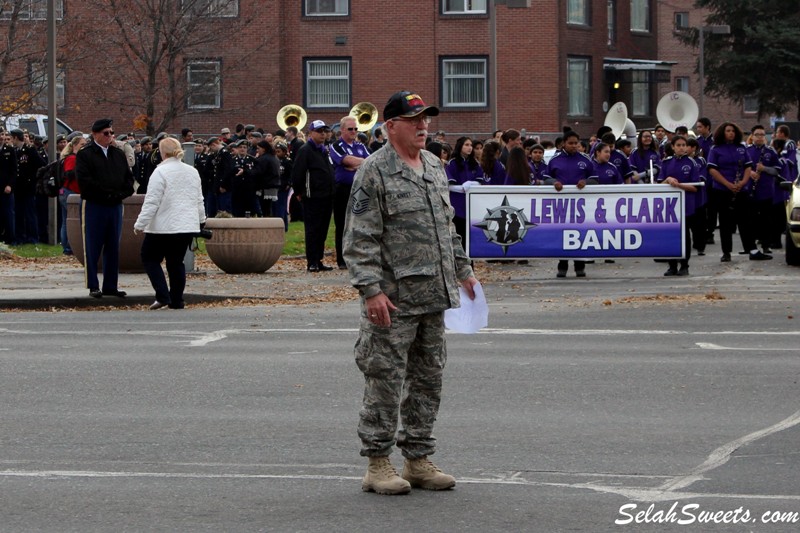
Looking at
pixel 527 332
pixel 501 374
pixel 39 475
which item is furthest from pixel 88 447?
pixel 527 332

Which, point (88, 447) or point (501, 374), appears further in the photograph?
point (501, 374)

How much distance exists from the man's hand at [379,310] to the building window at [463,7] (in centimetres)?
4229

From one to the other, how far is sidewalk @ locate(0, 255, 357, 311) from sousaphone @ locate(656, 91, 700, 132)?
17.5 metres

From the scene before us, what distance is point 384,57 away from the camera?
48.6 meters

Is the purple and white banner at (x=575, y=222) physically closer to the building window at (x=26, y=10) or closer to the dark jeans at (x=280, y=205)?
the dark jeans at (x=280, y=205)

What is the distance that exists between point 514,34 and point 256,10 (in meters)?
8.15

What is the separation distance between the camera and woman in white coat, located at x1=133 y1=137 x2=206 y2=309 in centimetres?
1575

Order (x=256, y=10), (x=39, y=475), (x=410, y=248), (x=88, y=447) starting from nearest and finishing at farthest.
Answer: (x=410, y=248), (x=39, y=475), (x=88, y=447), (x=256, y=10)

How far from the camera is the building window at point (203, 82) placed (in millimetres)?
45281

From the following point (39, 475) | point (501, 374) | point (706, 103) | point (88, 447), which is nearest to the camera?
point (39, 475)

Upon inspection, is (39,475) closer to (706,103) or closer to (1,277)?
(1,277)

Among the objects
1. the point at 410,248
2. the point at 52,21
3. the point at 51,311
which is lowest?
the point at 51,311

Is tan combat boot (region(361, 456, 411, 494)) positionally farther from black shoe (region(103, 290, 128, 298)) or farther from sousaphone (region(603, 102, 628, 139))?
sousaphone (region(603, 102, 628, 139))

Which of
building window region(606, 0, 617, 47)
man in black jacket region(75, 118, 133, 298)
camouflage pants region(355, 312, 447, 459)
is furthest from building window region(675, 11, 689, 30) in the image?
camouflage pants region(355, 312, 447, 459)
